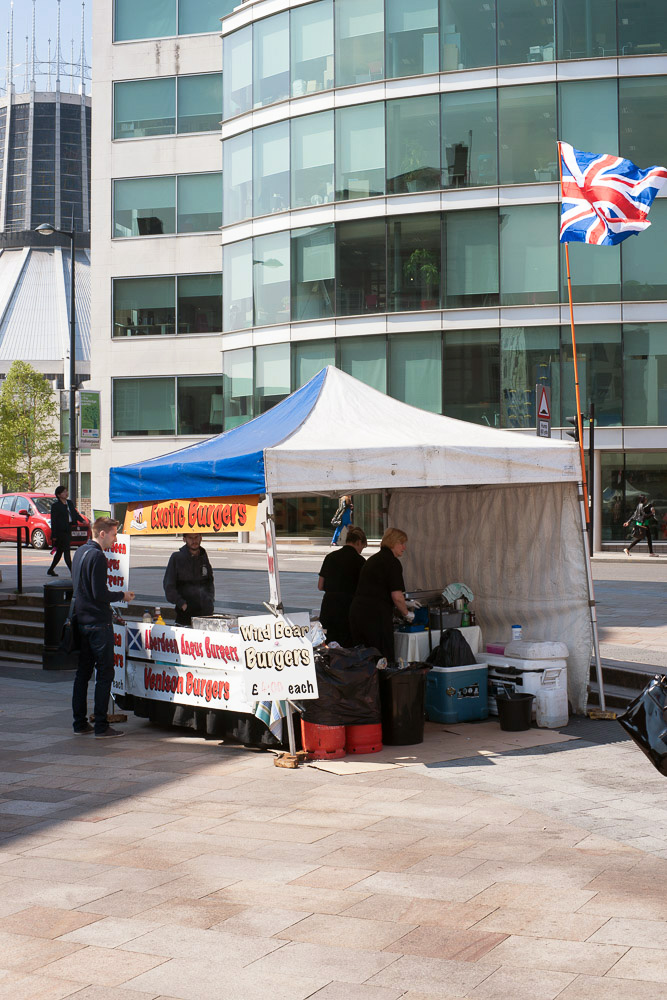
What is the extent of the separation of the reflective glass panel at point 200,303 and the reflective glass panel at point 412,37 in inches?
424

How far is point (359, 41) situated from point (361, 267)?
22.8ft

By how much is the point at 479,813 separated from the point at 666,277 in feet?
94.2

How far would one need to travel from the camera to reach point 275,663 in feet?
30.6

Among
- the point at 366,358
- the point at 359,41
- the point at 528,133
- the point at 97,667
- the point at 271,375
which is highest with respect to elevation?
the point at 359,41

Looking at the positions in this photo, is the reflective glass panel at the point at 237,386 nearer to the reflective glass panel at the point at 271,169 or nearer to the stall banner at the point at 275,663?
the reflective glass panel at the point at 271,169

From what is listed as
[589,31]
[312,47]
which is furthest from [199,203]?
[589,31]

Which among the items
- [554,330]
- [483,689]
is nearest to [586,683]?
[483,689]

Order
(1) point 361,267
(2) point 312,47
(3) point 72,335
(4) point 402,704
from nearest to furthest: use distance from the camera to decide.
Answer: (4) point 402,704
(3) point 72,335
(1) point 361,267
(2) point 312,47

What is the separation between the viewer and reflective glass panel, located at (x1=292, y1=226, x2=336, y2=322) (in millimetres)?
36281

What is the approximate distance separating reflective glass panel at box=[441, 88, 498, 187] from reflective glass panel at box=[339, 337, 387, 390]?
210 inches

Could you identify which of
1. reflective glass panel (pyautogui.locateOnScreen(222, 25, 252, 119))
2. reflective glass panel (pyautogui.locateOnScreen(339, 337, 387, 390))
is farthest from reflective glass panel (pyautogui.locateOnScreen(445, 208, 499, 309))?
reflective glass panel (pyautogui.locateOnScreen(222, 25, 252, 119))

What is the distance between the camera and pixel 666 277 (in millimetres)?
33688

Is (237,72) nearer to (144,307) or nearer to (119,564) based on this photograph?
(144,307)

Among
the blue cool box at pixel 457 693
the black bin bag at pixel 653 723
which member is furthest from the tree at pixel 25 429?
the black bin bag at pixel 653 723
